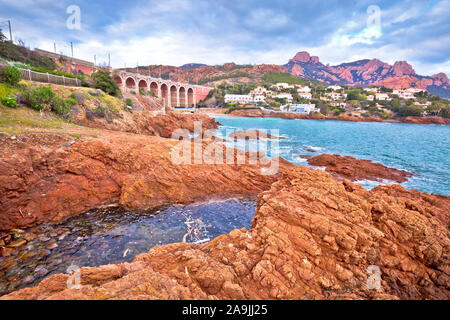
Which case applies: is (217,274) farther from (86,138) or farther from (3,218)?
(86,138)

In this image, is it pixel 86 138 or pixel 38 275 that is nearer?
pixel 38 275

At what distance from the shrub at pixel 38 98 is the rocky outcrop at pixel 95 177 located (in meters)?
6.49

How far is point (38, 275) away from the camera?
215 inches

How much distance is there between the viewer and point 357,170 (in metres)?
17.0

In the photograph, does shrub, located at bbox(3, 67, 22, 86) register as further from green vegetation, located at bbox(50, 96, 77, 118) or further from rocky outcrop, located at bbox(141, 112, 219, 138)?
rocky outcrop, located at bbox(141, 112, 219, 138)

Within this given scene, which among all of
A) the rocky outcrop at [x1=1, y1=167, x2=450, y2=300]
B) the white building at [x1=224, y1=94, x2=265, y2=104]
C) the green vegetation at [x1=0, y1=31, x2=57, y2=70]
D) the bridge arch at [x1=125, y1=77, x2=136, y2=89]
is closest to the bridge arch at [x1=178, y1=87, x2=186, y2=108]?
the white building at [x1=224, y1=94, x2=265, y2=104]

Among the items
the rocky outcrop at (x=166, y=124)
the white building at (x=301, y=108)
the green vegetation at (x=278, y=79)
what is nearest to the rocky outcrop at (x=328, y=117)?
the white building at (x=301, y=108)

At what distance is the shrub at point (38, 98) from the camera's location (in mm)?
13305

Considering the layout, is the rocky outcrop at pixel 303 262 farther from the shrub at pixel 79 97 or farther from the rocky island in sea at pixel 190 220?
the shrub at pixel 79 97

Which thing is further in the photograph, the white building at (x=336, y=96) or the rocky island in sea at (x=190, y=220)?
the white building at (x=336, y=96)

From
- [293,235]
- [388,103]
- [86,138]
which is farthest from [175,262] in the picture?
[388,103]

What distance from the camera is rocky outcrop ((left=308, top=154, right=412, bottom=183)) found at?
16.2m

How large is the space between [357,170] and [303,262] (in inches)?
655
